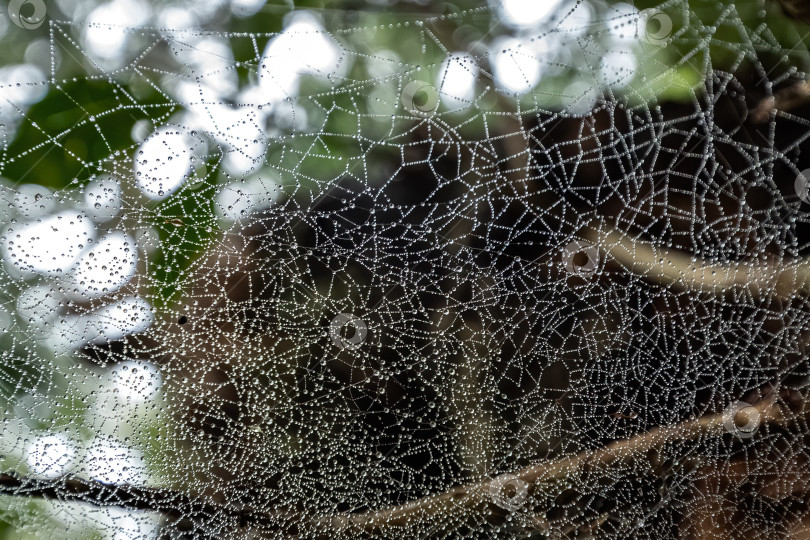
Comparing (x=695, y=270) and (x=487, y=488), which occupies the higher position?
(x=695, y=270)

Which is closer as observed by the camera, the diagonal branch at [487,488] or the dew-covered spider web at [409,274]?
the dew-covered spider web at [409,274]

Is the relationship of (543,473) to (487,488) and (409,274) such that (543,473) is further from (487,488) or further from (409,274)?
(409,274)

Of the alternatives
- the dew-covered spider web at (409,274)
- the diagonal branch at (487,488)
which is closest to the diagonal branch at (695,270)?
the dew-covered spider web at (409,274)

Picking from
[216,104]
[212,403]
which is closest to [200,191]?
[216,104]

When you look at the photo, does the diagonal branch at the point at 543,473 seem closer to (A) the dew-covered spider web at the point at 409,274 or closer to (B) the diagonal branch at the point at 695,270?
(A) the dew-covered spider web at the point at 409,274

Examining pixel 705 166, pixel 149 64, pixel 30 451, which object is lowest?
pixel 30 451

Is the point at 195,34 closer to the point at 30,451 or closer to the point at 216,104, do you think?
the point at 216,104

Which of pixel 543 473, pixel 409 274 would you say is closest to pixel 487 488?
pixel 543 473

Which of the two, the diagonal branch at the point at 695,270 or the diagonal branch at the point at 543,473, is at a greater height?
the diagonal branch at the point at 695,270
